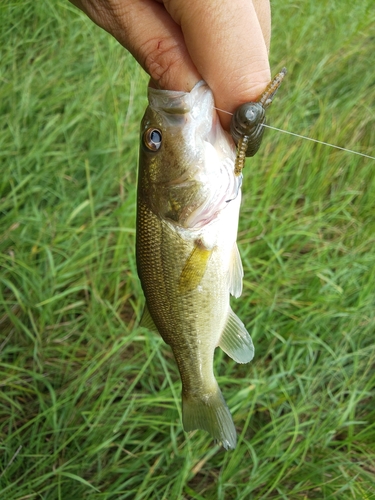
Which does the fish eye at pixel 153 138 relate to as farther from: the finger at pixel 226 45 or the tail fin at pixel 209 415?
the tail fin at pixel 209 415

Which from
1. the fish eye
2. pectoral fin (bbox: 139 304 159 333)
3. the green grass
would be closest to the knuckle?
the fish eye

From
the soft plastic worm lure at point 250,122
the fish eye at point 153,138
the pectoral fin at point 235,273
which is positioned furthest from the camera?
the pectoral fin at point 235,273

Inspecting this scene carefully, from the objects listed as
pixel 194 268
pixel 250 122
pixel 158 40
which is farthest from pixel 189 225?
pixel 158 40

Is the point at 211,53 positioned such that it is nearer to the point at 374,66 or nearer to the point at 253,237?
the point at 253,237

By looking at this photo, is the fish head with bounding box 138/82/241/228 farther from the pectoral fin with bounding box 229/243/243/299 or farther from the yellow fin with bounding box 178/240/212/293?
the pectoral fin with bounding box 229/243/243/299

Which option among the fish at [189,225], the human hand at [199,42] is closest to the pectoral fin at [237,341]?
the fish at [189,225]

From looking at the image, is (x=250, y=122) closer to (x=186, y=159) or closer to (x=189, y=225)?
(x=186, y=159)
